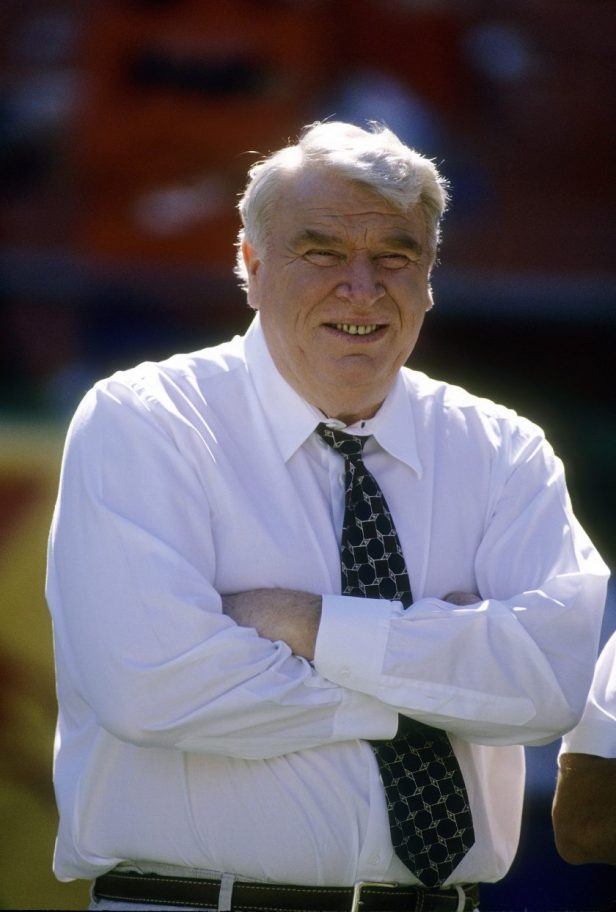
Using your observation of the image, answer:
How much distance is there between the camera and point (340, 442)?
94.9 inches

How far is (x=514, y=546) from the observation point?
91.5 inches

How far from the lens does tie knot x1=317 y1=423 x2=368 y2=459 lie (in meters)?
2.40

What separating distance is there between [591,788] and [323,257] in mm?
1054

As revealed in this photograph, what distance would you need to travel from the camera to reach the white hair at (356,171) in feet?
7.75

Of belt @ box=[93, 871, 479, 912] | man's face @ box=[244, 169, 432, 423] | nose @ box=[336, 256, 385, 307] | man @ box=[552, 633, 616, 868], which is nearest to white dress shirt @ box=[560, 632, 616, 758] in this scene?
man @ box=[552, 633, 616, 868]

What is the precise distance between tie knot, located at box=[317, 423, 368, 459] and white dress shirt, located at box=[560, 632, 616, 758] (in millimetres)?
581

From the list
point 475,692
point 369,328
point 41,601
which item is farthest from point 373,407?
point 41,601

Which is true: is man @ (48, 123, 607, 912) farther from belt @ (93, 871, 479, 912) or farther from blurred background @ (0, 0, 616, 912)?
blurred background @ (0, 0, 616, 912)

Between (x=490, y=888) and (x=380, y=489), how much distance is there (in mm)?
1454

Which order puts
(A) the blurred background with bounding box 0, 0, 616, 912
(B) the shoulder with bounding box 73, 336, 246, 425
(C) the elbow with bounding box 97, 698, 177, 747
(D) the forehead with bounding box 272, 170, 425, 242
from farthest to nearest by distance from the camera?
1. (A) the blurred background with bounding box 0, 0, 616, 912
2. (D) the forehead with bounding box 272, 170, 425, 242
3. (B) the shoulder with bounding box 73, 336, 246, 425
4. (C) the elbow with bounding box 97, 698, 177, 747

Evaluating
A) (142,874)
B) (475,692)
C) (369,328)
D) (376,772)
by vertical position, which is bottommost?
(142,874)

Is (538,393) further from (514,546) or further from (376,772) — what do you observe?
(376,772)

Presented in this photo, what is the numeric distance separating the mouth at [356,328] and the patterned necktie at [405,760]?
243mm

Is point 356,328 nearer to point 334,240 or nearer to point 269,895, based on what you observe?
point 334,240
